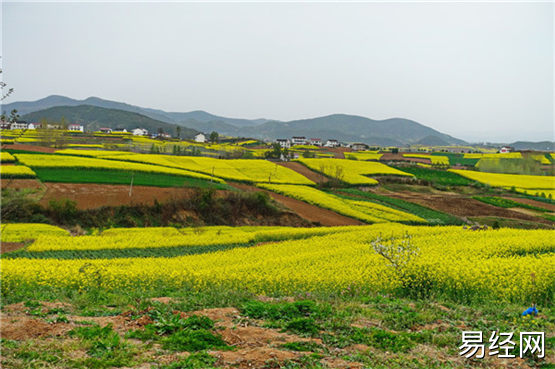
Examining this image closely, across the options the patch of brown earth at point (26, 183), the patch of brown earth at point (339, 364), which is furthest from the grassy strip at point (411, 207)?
the patch of brown earth at point (339, 364)

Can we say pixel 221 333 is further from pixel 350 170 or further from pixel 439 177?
pixel 439 177

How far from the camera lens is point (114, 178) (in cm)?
4584

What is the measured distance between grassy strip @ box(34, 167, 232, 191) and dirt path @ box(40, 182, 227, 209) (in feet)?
5.01

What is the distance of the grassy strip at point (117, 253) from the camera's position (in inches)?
882

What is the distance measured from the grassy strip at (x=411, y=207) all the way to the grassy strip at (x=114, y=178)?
22681 millimetres

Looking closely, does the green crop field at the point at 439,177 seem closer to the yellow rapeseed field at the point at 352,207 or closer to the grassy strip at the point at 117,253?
the yellow rapeseed field at the point at 352,207

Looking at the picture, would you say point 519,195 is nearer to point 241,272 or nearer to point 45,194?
point 241,272

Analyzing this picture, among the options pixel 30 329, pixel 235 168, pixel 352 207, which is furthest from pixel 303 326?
pixel 235 168

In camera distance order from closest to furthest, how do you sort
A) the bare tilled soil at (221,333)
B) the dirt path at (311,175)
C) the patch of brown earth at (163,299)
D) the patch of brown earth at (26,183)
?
1. the bare tilled soil at (221,333)
2. the patch of brown earth at (163,299)
3. the patch of brown earth at (26,183)
4. the dirt path at (311,175)

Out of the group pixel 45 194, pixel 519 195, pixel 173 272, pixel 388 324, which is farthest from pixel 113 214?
pixel 519 195

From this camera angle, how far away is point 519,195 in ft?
A: 221

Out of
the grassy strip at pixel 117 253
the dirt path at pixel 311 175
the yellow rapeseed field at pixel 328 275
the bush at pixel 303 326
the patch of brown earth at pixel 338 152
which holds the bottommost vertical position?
Answer: the grassy strip at pixel 117 253

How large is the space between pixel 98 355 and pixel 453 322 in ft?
26.9

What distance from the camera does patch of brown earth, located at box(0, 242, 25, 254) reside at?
2349cm
